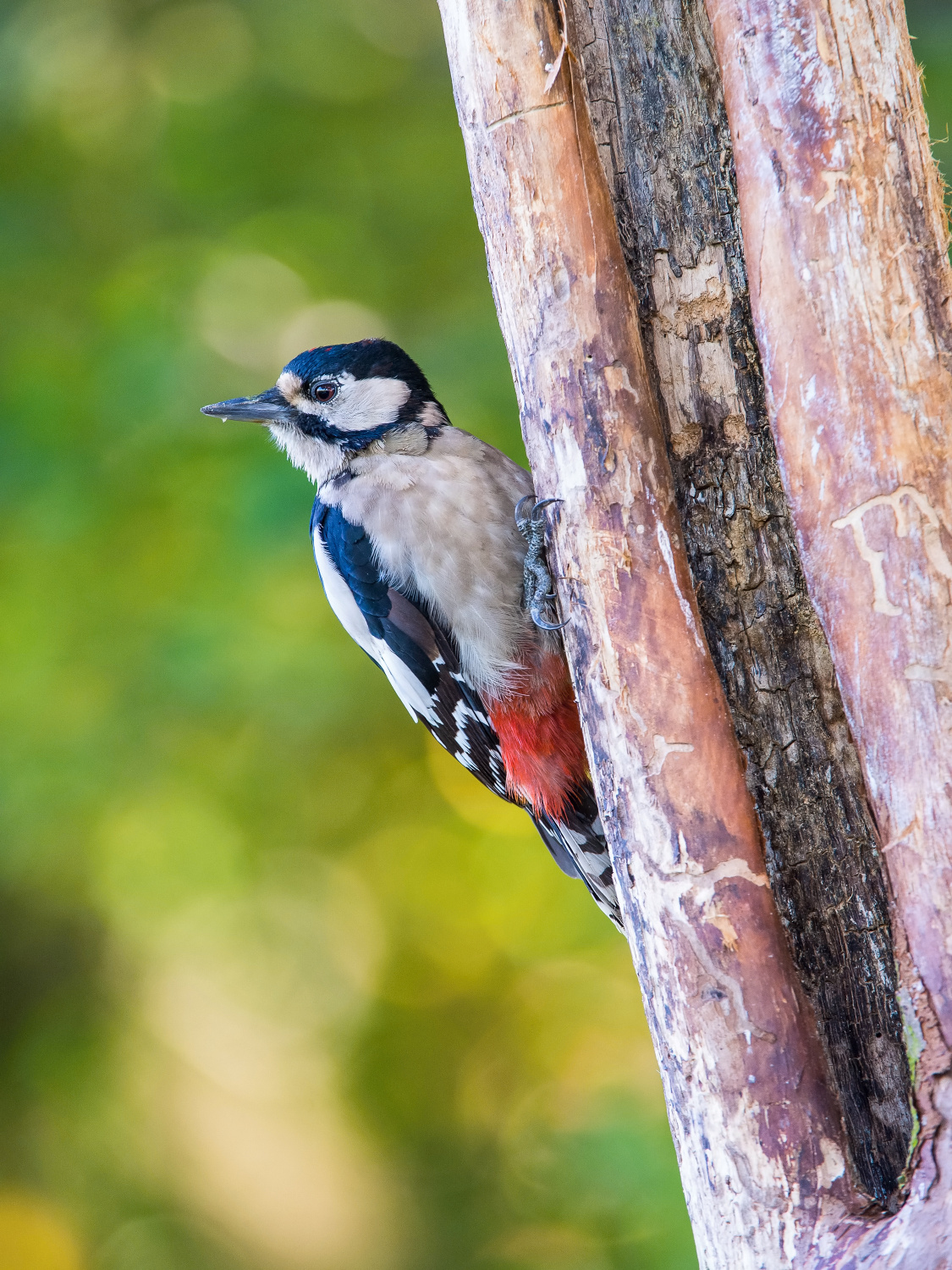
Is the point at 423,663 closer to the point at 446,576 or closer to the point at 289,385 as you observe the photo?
the point at 446,576

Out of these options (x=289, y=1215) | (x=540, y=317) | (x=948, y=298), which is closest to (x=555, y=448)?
(x=540, y=317)

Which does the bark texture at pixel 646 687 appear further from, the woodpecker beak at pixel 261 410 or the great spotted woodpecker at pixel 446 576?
the woodpecker beak at pixel 261 410

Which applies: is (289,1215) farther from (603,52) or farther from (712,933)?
(603,52)

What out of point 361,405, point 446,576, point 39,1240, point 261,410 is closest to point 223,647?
point 261,410

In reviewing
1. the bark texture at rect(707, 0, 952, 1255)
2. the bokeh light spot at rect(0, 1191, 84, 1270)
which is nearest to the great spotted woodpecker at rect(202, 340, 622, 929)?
the bark texture at rect(707, 0, 952, 1255)

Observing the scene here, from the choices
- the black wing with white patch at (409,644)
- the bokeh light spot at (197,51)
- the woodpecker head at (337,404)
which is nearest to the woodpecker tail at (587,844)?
the black wing with white patch at (409,644)

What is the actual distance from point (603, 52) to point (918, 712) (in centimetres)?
111

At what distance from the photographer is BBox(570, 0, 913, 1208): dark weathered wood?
1.49 metres

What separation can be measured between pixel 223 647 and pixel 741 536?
158cm

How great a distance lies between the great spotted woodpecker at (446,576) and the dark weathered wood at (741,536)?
476 millimetres

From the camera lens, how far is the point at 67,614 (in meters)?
3.04

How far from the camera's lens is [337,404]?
2451 mm

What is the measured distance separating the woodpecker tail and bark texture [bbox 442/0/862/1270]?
2.43 feet

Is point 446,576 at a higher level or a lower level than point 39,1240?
higher
